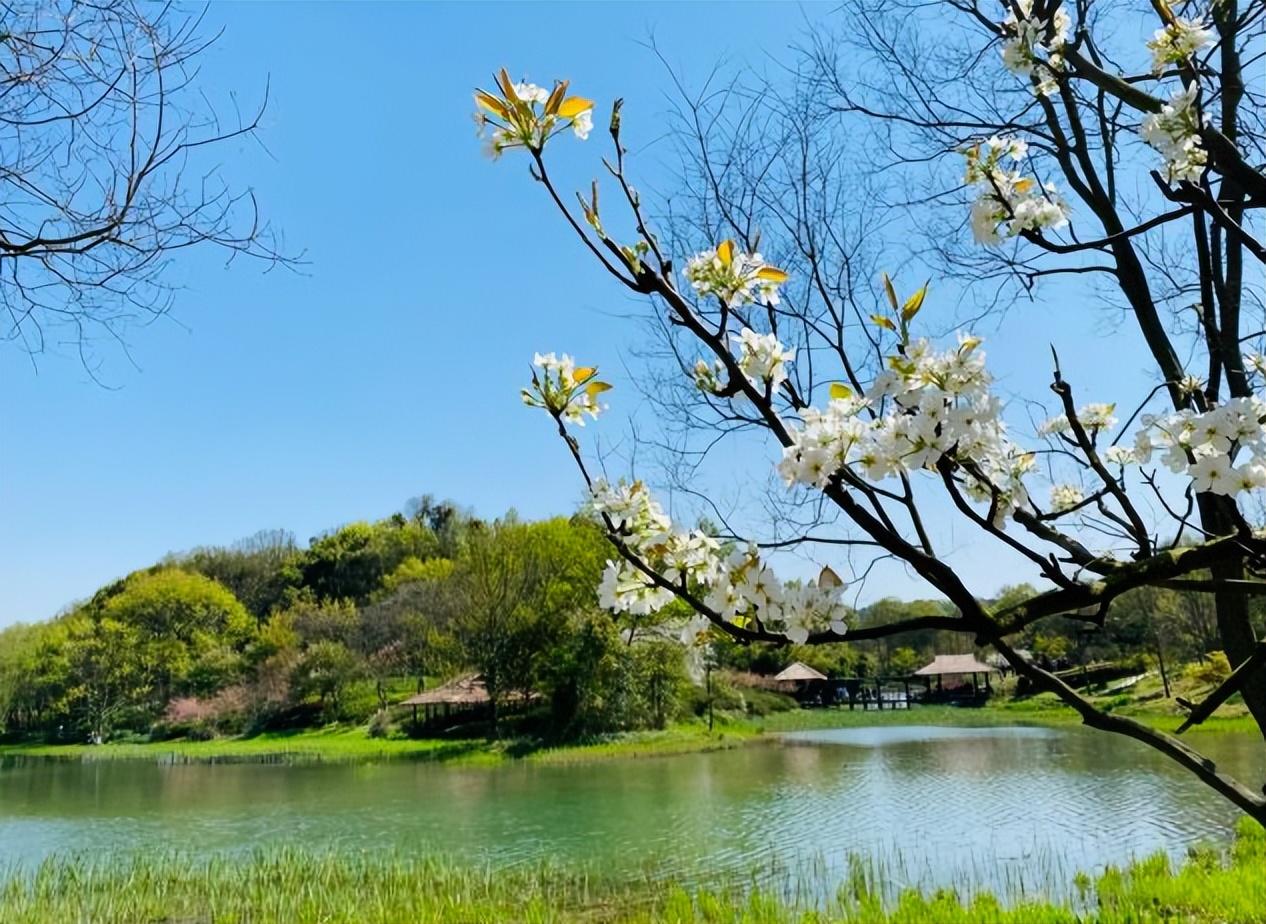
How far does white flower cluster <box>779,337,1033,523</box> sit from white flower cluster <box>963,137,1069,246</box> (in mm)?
1027

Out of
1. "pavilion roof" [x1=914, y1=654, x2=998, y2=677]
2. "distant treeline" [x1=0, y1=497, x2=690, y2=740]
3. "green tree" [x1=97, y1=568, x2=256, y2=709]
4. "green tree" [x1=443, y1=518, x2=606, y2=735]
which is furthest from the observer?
"pavilion roof" [x1=914, y1=654, x2=998, y2=677]

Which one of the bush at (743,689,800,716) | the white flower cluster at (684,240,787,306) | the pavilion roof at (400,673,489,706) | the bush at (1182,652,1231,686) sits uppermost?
the white flower cluster at (684,240,787,306)

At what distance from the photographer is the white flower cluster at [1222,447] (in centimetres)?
150

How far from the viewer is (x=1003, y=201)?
7.72 ft

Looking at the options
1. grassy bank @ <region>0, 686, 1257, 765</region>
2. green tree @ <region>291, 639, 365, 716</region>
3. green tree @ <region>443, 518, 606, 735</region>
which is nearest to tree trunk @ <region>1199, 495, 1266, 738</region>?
grassy bank @ <region>0, 686, 1257, 765</region>

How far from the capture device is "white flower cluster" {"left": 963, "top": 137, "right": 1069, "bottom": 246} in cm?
230

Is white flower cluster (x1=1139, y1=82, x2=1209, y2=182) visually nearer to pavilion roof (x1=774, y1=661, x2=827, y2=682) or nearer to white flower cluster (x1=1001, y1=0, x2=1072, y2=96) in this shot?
white flower cluster (x1=1001, y1=0, x2=1072, y2=96)

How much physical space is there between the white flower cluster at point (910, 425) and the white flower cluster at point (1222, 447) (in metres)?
0.33

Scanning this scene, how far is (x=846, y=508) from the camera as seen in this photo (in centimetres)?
146

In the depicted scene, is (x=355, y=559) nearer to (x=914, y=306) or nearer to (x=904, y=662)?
(x=904, y=662)

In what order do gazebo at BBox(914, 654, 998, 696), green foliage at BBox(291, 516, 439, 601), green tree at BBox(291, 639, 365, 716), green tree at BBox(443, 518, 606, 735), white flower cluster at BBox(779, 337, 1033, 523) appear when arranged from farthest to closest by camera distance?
green foliage at BBox(291, 516, 439, 601), gazebo at BBox(914, 654, 998, 696), green tree at BBox(291, 639, 365, 716), green tree at BBox(443, 518, 606, 735), white flower cluster at BBox(779, 337, 1033, 523)

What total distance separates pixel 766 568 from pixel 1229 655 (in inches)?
97.0

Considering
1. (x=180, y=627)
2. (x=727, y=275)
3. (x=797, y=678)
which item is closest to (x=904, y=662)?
(x=797, y=678)

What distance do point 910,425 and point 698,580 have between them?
54cm
